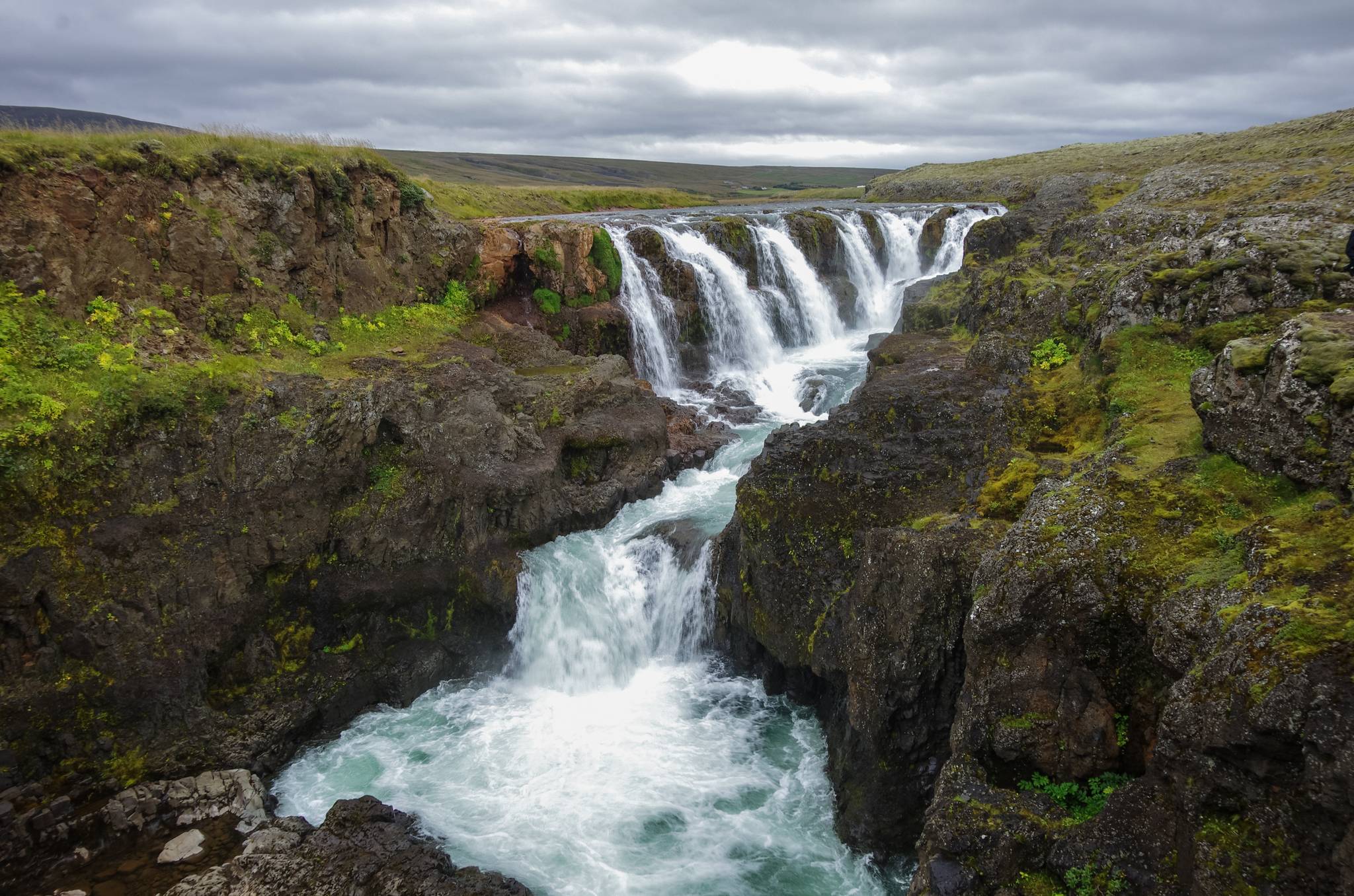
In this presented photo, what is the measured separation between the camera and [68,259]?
15258 mm

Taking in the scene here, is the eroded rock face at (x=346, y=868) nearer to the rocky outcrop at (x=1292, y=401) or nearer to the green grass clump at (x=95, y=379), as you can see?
the green grass clump at (x=95, y=379)

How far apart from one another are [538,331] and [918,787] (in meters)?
18.9

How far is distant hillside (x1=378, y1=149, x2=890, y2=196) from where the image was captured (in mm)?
123875

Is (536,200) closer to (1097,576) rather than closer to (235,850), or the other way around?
(235,850)

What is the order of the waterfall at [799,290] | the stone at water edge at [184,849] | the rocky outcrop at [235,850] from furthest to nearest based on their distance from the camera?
the waterfall at [799,290]
the stone at water edge at [184,849]
the rocky outcrop at [235,850]

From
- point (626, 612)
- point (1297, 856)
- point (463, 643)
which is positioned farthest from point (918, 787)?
point (463, 643)

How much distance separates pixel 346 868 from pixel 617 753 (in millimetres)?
4948

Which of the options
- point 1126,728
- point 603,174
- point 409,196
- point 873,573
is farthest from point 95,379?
point 603,174

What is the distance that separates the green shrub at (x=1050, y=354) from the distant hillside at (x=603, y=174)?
325 feet

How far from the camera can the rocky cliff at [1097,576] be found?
5.75 meters

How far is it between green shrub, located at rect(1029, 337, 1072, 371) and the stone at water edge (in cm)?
1693

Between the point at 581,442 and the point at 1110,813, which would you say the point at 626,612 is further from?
Answer: the point at 1110,813

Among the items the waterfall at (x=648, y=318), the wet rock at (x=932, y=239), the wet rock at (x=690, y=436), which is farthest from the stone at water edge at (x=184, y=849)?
the wet rock at (x=932, y=239)

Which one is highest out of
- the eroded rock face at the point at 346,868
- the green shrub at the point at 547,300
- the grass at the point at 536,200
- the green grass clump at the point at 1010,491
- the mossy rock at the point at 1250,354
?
the grass at the point at 536,200
